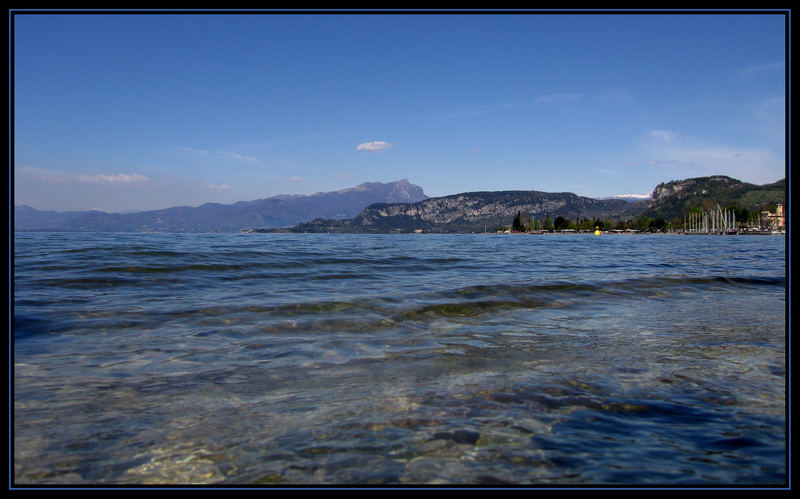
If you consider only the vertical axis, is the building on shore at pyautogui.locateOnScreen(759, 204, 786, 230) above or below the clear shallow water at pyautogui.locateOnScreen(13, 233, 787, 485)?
above

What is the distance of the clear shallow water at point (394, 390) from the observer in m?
3.14

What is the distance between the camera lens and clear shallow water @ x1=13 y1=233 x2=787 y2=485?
314cm

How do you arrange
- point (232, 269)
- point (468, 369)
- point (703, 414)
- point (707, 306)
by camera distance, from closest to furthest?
point (703, 414), point (468, 369), point (707, 306), point (232, 269)

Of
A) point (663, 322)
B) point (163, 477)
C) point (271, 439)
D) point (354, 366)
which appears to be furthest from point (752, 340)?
point (163, 477)

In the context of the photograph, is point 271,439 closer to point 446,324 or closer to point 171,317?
point 446,324

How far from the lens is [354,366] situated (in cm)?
573

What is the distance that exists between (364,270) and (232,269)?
519 cm

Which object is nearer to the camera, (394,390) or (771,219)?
(394,390)

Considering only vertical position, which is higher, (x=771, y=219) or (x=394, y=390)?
(x=771, y=219)

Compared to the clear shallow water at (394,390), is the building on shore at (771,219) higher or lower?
higher

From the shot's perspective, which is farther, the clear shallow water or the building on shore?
the building on shore

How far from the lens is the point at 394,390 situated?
4.69 metres

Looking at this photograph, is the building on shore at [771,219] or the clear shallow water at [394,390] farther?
the building on shore at [771,219]
